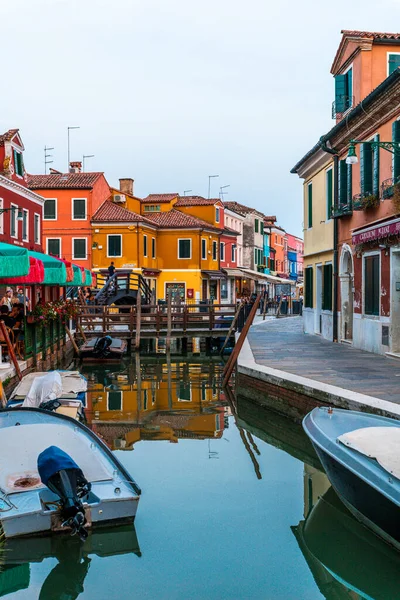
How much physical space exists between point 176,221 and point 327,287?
23.4m

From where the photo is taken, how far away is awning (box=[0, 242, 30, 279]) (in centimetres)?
1306

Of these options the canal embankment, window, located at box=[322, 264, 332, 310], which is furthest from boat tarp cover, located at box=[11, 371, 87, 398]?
window, located at box=[322, 264, 332, 310]

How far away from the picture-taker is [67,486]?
21.5 feet

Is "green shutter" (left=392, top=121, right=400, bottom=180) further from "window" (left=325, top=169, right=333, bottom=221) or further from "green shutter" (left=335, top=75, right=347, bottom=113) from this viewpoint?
"window" (left=325, top=169, right=333, bottom=221)

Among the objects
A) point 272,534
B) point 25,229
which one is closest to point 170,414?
point 272,534

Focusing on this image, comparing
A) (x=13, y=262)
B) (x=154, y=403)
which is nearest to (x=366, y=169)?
(x=154, y=403)

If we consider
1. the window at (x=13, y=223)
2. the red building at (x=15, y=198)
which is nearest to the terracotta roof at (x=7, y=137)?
the red building at (x=15, y=198)

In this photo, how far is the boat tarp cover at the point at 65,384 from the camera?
12.1 metres

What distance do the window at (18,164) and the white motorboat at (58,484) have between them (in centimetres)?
1859

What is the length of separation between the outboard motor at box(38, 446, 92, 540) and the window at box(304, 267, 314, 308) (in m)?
18.1

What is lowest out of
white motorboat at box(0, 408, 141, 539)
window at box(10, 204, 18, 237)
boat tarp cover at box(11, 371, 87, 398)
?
white motorboat at box(0, 408, 141, 539)

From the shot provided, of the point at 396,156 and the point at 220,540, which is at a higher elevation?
the point at 396,156

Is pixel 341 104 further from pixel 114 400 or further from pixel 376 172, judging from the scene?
pixel 114 400

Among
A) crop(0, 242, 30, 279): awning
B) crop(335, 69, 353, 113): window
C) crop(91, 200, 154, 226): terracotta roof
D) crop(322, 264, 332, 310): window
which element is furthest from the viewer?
crop(91, 200, 154, 226): terracotta roof
